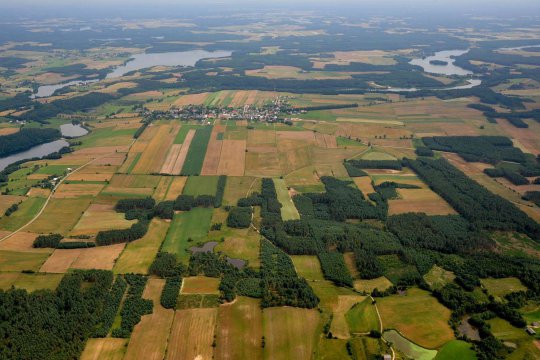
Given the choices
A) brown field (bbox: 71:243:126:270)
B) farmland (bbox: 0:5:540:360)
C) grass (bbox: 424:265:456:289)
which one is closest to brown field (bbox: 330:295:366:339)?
farmland (bbox: 0:5:540:360)

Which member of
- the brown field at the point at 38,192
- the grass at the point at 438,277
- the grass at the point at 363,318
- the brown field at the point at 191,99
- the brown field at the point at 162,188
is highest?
the brown field at the point at 191,99

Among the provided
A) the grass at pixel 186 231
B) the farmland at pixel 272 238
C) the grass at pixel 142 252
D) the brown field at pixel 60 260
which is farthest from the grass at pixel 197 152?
the brown field at pixel 60 260

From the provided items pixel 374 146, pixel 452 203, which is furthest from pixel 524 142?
pixel 452 203

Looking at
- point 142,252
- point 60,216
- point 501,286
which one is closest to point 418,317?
point 501,286

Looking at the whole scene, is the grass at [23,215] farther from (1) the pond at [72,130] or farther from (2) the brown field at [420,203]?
(2) the brown field at [420,203]

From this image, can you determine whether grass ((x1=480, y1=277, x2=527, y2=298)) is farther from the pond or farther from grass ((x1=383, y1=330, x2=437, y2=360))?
the pond

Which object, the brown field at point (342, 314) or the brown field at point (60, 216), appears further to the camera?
the brown field at point (60, 216)
